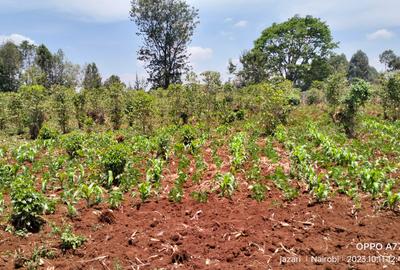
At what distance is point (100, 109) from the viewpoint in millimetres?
18656

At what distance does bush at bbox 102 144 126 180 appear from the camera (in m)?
7.13

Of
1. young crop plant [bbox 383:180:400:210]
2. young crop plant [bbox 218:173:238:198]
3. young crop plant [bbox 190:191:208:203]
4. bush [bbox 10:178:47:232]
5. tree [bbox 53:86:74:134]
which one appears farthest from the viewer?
tree [bbox 53:86:74:134]

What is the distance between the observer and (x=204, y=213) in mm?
5488

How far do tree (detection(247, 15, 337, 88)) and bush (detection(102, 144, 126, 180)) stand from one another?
36913mm

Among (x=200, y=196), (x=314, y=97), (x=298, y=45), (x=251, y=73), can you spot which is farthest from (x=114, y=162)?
(x=298, y=45)

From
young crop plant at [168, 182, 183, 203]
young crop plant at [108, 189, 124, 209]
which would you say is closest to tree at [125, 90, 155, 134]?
young crop plant at [168, 182, 183, 203]

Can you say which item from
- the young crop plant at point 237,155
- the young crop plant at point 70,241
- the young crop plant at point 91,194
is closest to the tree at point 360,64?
the young crop plant at point 237,155

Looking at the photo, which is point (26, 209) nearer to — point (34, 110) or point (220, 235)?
point (220, 235)

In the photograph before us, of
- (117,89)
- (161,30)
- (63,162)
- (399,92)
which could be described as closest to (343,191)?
(63,162)

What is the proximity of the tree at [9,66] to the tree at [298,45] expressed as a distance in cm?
3123

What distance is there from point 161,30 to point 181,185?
94.8ft

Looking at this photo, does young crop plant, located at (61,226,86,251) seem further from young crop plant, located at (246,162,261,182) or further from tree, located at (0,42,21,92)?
tree, located at (0,42,21,92)

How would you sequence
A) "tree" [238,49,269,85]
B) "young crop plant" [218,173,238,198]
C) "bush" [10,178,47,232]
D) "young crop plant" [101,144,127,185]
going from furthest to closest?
"tree" [238,49,269,85]
"young crop plant" [101,144,127,185]
"young crop plant" [218,173,238,198]
"bush" [10,178,47,232]

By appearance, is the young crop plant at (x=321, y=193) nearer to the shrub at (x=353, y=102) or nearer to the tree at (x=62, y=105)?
the shrub at (x=353, y=102)
